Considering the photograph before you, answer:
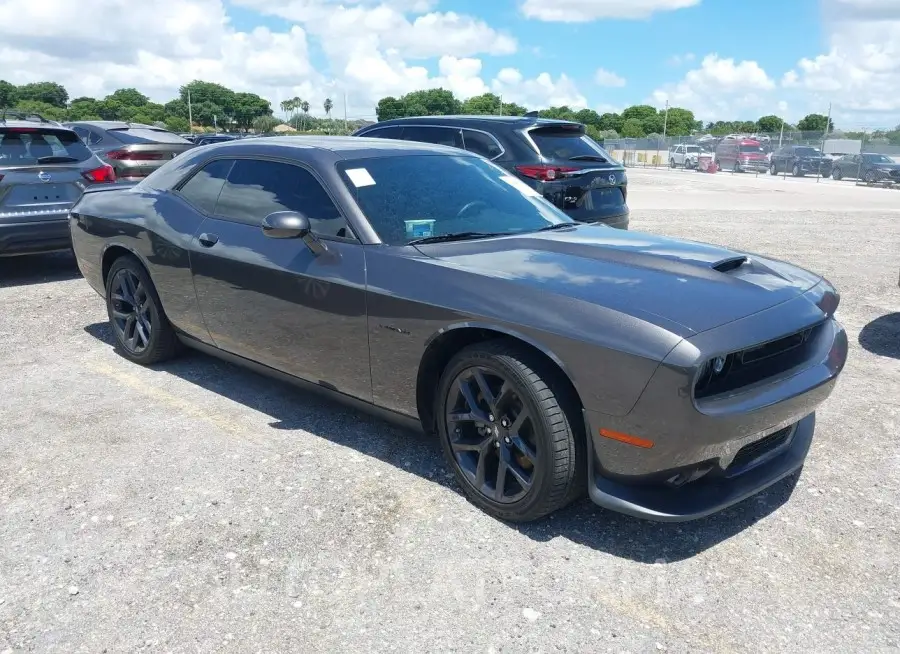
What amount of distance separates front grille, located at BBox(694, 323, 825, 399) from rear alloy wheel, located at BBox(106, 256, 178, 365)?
3553mm

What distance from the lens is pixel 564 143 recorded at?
7.90 metres

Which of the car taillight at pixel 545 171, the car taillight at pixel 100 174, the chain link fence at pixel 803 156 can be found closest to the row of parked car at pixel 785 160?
the chain link fence at pixel 803 156

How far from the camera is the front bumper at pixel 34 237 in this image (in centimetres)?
728

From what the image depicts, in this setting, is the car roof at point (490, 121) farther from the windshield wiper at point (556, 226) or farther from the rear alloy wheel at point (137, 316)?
the rear alloy wheel at point (137, 316)

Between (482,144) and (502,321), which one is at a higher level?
(482,144)

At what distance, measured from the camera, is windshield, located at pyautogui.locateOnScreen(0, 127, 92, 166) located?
7.49 metres

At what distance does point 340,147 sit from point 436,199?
679 millimetres

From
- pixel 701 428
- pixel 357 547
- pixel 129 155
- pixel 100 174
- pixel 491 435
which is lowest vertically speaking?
pixel 357 547

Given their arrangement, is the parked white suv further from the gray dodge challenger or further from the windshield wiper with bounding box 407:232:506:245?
the windshield wiper with bounding box 407:232:506:245

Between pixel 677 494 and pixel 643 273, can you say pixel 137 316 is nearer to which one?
pixel 643 273

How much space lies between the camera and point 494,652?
95.6 inches

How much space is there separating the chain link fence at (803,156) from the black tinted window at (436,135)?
25972 mm

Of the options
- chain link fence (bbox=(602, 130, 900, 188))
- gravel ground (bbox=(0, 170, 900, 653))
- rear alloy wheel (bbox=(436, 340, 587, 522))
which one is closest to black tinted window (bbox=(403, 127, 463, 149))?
gravel ground (bbox=(0, 170, 900, 653))

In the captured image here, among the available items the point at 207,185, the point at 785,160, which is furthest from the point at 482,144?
the point at 785,160
